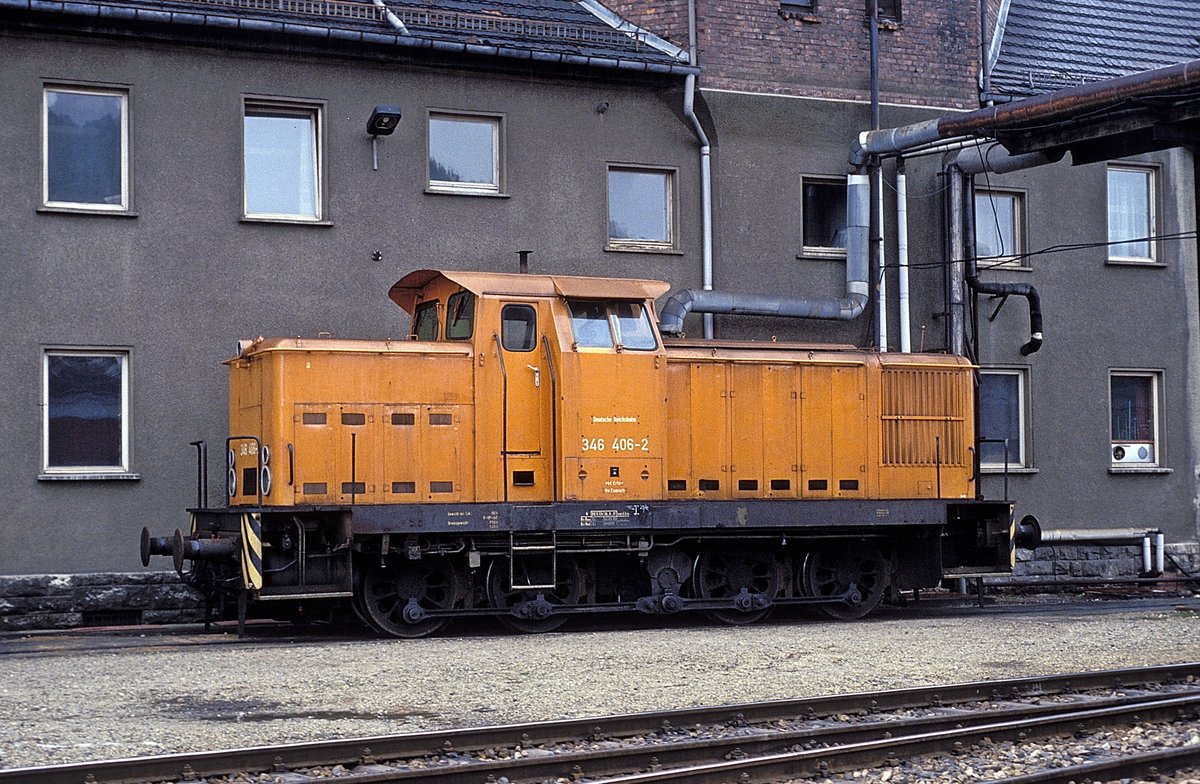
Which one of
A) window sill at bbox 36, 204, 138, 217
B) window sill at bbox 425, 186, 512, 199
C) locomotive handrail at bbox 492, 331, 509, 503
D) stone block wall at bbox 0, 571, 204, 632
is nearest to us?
locomotive handrail at bbox 492, 331, 509, 503

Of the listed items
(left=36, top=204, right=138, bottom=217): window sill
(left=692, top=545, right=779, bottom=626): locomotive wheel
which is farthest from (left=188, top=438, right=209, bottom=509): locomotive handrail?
(left=692, top=545, right=779, bottom=626): locomotive wheel

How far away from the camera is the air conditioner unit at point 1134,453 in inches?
787

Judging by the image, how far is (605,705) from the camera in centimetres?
939

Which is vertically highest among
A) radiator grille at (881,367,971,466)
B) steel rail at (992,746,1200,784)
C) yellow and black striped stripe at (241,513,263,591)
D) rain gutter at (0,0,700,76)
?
rain gutter at (0,0,700,76)

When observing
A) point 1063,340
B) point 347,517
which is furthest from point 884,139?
point 347,517

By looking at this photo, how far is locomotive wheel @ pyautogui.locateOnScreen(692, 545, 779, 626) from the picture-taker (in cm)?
1454

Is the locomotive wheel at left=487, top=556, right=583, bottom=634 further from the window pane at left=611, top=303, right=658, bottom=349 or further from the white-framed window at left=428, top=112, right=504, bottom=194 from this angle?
the white-framed window at left=428, top=112, right=504, bottom=194

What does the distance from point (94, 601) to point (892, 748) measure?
9.67 meters

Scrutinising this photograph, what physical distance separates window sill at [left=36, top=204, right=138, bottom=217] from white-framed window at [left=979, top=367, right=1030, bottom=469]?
11.0 meters

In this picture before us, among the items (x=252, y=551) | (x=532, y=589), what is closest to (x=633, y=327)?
(x=532, y=589)

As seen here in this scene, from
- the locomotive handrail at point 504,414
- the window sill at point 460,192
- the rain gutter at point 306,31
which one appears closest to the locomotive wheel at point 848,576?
the locomotive handrail at point 504,414

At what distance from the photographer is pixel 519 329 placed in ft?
44.9

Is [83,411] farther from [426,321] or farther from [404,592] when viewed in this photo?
[404,592]

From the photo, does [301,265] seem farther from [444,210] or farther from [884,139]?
[884,139]
